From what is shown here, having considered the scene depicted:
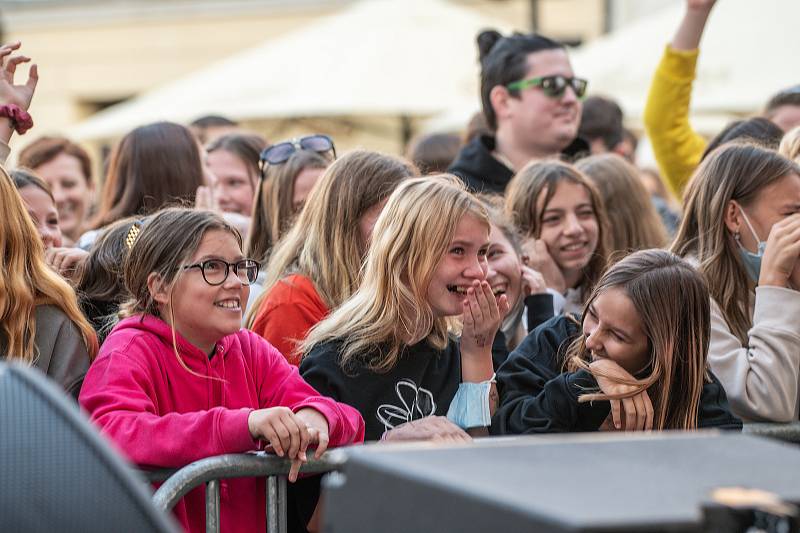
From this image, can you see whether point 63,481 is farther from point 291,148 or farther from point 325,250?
point 291,148

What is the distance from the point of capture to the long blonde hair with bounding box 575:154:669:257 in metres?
5.42

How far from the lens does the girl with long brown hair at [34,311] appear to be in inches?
134

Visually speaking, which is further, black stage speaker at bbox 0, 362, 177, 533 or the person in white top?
the person in white top

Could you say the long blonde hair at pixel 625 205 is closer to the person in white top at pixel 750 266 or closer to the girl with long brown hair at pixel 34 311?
the person in white top at pixel 750 266

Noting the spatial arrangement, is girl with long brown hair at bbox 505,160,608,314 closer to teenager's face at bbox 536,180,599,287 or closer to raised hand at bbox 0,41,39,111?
teenager's face at bbox 536,180,599,287

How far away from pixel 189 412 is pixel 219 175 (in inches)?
119

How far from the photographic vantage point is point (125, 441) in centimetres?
307

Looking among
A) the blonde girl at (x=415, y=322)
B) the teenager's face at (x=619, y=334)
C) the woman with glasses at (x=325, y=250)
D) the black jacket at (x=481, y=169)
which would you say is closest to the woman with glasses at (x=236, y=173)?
the black jacket at (x=481, y=169)

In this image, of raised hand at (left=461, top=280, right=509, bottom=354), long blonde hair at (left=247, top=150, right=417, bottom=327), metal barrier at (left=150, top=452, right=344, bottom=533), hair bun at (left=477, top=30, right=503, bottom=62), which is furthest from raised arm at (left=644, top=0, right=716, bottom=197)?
metal barrier at (left=150, top=452, right=344, bottom=533)

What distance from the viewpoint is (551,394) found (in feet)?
11.4

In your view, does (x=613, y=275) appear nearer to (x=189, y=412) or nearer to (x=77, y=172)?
(x=189, y=412)

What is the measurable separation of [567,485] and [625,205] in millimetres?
4144

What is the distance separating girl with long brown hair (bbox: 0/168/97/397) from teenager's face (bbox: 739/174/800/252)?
7.25 ft

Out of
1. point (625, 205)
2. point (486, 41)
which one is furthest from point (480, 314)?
point (486, 41)
